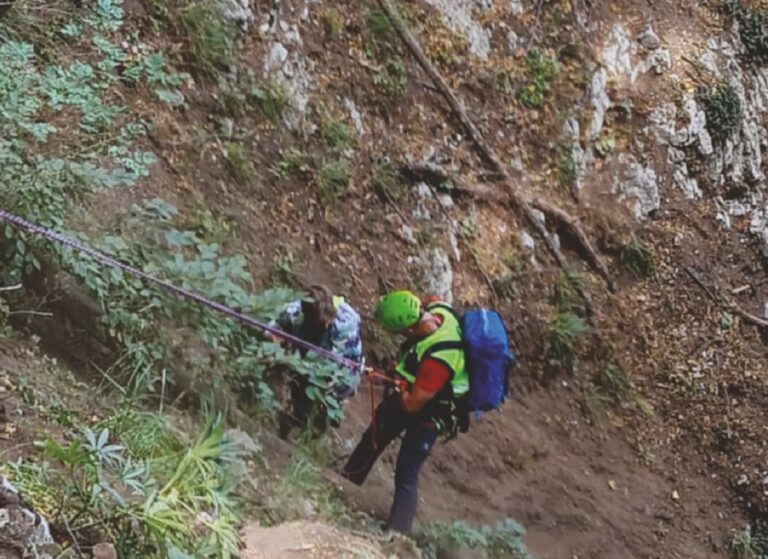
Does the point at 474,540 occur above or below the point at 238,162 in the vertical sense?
below

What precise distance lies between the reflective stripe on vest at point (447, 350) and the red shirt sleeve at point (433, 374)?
2 cm

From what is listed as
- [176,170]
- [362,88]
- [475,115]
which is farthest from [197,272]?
[475,115]

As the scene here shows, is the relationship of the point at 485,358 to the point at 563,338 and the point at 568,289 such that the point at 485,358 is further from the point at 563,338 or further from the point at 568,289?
the point at 568,289

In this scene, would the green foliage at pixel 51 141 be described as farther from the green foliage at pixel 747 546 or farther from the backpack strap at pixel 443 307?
the green foliage at pixel 747 546

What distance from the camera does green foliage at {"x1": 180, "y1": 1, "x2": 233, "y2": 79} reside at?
7.51 metres

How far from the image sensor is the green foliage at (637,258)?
970cm

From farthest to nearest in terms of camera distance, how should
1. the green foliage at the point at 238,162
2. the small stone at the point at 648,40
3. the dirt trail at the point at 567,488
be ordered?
the small stone at the point at 648,40
the dirt trail at the point at 567,488
the green foliage at the point at 238,162

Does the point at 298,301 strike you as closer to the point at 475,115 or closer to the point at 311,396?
the point at 311,396

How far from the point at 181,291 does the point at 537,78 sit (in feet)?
20.6

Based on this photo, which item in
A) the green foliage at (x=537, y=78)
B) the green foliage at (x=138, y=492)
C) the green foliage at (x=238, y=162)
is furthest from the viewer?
the green foliage at (x=537, y=78)

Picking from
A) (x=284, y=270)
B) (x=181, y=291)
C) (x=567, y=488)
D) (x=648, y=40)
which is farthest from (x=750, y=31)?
(x=181, y=291)

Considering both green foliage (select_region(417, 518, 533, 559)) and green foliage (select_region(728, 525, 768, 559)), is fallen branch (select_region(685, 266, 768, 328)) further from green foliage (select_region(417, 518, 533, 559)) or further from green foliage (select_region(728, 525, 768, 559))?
green foliage (select_region(417, 518, 533, 559))

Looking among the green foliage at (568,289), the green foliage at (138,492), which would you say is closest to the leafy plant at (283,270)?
the green foliage at (568,289)

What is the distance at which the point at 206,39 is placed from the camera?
759 centimetres
